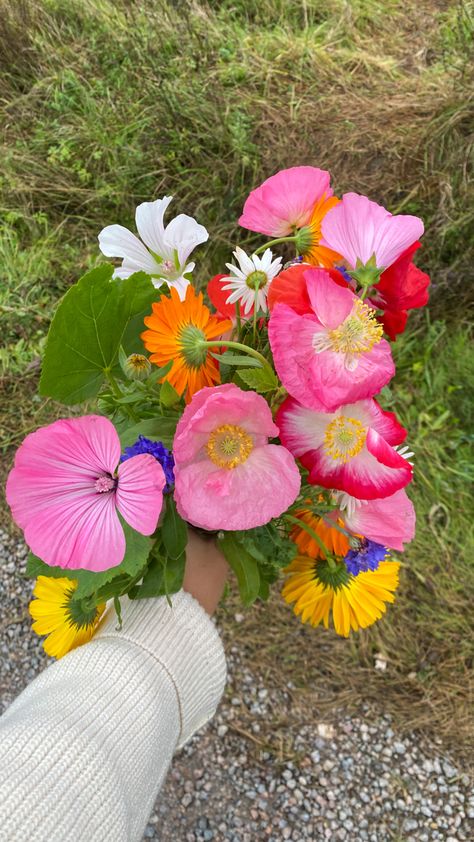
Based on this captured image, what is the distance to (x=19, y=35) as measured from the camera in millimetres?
1999

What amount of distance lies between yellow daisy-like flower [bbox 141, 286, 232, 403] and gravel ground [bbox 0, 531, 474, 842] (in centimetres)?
113

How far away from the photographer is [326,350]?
0.52 meters

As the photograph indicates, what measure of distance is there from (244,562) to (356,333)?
36 cm

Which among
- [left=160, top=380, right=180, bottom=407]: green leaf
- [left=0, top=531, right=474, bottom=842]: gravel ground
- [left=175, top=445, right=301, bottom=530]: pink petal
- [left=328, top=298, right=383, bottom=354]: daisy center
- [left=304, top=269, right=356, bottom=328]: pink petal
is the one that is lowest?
[left=0, top=531, right=474, bottom=842]: gravel ground

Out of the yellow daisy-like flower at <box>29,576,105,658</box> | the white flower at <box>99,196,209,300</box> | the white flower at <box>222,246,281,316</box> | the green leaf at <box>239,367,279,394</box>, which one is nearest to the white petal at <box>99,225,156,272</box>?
the white flower at <box>99,196,209,300</box>

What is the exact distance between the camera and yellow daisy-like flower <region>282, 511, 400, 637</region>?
79 cm

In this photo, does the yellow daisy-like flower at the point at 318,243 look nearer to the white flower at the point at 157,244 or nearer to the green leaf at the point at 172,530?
the white flower at the point at 157,244

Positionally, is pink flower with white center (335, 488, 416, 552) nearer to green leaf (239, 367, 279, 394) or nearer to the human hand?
green leaf (239, 367, 279, 394)

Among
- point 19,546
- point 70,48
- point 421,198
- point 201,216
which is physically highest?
point 70,48

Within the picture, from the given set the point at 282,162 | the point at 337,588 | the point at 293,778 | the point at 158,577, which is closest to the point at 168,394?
the point at 158,577

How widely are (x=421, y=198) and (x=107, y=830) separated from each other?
1.75m

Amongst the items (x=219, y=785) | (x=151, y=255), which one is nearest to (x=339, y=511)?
(x=151, y=255)

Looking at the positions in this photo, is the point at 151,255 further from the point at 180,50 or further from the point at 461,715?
the point at 180,50

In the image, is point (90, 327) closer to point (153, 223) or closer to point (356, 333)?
point (153, 223)
